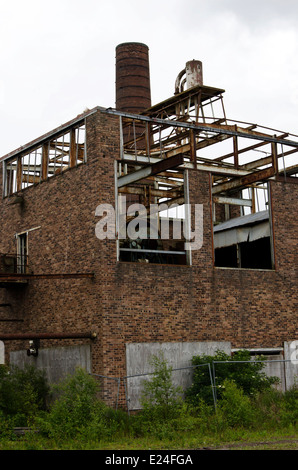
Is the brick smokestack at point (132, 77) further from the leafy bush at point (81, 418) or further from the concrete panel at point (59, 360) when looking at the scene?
the leafy bush at point (81, 418)

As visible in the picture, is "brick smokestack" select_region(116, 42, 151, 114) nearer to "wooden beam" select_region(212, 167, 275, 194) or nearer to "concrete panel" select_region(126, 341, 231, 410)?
"wooden beam" select_region(212, 167, 275, 194)

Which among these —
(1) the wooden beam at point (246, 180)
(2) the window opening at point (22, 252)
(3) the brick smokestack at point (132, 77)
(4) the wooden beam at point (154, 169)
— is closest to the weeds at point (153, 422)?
(4) the wooden beam at point (154, 169)

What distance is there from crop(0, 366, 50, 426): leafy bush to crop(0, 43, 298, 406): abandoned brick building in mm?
629

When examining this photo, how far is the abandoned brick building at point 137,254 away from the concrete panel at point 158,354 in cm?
4

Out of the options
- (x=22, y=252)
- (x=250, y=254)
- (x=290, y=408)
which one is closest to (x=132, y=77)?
(x=250, y=254)

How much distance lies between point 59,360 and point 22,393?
62.8 inches

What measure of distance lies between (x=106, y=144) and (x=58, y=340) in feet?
21.0

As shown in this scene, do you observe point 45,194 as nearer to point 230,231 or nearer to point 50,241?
point 50,241

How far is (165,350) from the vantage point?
67.3ft

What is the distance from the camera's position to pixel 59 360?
2158 cm

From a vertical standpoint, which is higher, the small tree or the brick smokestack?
the brick smokestack

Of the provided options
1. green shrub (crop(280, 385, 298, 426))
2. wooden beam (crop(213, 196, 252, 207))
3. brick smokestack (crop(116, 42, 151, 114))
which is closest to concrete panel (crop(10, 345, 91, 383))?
green shrub (crop(280, 385, 298, 426))

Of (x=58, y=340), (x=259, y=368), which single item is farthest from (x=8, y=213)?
(x=259, y=368)

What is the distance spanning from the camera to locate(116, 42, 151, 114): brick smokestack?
35.2m
